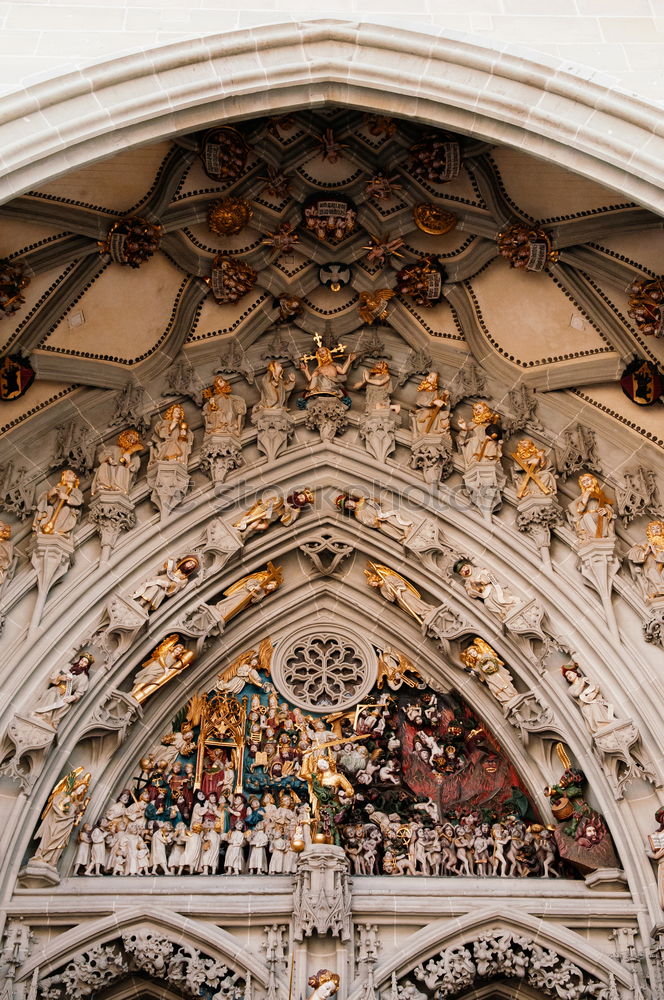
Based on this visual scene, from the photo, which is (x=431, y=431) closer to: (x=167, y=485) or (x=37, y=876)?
(x=167, y=485)

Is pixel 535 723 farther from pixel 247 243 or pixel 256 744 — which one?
pixel 247 243

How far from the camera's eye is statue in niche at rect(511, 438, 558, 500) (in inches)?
407

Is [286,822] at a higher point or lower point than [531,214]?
lower

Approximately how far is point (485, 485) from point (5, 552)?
13.4ft

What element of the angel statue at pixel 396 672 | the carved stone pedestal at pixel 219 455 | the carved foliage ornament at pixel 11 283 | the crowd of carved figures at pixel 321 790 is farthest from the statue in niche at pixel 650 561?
the carved foliage ornament at pixel 11 283

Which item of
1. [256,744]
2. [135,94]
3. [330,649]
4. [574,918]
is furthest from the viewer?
[330,649]

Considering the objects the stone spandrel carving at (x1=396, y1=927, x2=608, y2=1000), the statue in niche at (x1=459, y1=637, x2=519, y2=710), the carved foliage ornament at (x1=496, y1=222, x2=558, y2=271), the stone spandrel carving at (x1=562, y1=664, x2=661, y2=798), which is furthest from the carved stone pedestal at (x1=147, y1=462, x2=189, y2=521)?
the stone spandrel carving at (x1=396, y1=927, x2=608, y2=1000)

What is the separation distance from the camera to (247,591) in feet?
34.9

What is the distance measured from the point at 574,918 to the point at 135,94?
21.7 ft

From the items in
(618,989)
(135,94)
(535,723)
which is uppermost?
(135,94)

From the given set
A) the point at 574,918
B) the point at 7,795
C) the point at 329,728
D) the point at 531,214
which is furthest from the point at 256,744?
the point at 531,214

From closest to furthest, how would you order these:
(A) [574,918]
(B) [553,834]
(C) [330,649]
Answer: (A) [574,918] → (B) [553,834] → (C) [330,649]

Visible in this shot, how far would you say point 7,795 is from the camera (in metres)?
9.05

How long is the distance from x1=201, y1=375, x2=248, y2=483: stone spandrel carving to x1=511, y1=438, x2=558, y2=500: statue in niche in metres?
2.48
